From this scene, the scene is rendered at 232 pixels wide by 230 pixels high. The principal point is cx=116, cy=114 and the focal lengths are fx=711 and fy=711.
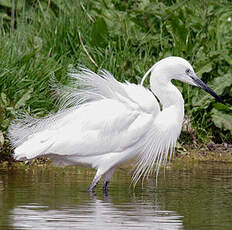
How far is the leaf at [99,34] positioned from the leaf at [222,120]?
6.10 feet

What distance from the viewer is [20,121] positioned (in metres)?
7.52

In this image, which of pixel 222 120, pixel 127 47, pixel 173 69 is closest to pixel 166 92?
pixel 173 69

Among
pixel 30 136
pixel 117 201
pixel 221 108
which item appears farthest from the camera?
pixel 221 108

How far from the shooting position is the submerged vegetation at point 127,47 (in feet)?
28.5

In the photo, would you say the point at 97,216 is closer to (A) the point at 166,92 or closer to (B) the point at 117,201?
(B) the point at 117,201

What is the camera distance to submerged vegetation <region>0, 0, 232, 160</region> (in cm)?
869

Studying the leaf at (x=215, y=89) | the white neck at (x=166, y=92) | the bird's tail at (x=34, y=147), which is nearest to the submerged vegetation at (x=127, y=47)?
the leaf at (x=215, y=89)

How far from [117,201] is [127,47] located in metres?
3.61

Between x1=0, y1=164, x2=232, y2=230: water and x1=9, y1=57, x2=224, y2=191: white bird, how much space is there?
32 centimetres

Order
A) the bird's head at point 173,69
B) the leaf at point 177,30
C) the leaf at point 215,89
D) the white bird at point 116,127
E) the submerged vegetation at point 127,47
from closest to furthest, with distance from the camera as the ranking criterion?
the white bird at point 116,127
the bird's head at point 173,69
the submerged vegetation at point 127,47
the leaf at point 215,89
the leaf at point 177,30

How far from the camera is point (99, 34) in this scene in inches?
376

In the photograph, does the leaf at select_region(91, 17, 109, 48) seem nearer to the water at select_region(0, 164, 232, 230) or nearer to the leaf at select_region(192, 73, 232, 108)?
the leaf at select_region(192, 73, 232, 108)

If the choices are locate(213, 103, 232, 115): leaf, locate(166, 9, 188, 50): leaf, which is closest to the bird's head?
locate(213, 103, 232, 115): leaf

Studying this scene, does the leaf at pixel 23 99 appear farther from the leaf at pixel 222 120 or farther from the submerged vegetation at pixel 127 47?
the leaf at pixel 222 120
